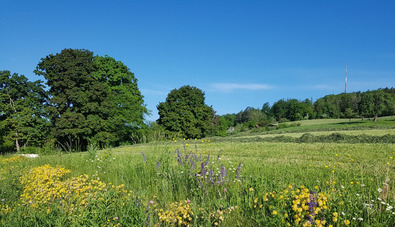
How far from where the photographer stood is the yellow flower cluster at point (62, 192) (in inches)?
131

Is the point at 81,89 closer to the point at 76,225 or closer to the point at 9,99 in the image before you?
the point at 9,99

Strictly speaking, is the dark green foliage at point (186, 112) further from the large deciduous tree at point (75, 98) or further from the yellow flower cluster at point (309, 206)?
the yellow flower cluster at point (309, 206)

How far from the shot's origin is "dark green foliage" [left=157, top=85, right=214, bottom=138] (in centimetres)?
3244

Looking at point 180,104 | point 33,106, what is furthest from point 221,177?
point 180,104

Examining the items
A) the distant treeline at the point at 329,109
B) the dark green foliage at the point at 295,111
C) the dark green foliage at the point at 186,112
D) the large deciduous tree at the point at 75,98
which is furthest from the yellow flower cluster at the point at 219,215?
the dark green foliage at the point at 295,111

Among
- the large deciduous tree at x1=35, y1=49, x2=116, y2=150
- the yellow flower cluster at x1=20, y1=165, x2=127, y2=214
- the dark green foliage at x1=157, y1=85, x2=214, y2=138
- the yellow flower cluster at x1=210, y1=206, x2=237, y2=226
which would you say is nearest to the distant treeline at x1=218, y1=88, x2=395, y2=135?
the dark green foliage at x1=157, y1=85, x2=214, y2=138

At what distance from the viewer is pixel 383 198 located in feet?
10.1

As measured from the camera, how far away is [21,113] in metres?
23.8

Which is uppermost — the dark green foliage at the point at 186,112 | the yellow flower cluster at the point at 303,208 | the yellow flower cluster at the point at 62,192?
the dark green foliage at the point at 186,112

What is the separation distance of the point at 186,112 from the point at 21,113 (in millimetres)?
18575

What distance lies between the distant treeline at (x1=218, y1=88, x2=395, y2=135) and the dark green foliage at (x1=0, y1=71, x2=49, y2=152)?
33.9 meters

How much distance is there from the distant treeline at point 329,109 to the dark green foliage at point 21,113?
111ft

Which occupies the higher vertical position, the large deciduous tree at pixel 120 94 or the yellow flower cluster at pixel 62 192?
the large deciduous tree at pixel 120 94

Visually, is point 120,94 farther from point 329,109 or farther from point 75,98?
point 329,109
